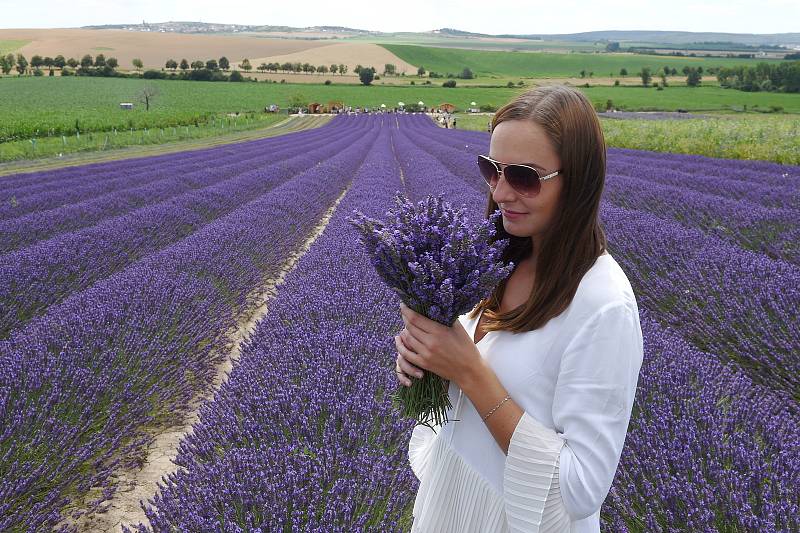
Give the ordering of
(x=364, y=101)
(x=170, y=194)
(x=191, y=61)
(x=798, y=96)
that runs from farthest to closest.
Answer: (x=191, y=61) → (x=364, y=101) → (x=798, y=96) → (x=170, y=194)

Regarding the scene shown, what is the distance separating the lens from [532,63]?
293ft

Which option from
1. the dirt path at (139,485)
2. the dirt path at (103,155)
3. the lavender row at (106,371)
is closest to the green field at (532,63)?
the dirt path at (103,155)

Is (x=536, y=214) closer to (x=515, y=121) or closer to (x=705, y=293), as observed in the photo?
(x=515, y=121)

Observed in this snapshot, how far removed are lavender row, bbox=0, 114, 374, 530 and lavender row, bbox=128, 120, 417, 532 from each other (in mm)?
500

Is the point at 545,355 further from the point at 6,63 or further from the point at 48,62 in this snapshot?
the point at 48,62

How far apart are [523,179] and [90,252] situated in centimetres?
494

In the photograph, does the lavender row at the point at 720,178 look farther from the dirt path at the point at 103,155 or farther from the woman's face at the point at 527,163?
the dirt path at the point at 103,155

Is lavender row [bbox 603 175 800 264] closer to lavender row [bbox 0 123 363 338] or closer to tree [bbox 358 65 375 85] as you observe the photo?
lavender row [bbox 0 123 363 338]

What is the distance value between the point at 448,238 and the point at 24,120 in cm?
2742

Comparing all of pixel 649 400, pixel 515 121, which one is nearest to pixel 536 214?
pixel 515 121

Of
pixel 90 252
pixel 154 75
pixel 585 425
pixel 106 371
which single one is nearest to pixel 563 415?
pixel 585 425

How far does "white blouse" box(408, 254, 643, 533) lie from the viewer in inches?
34.7

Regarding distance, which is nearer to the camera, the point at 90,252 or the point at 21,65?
the point at 90,252

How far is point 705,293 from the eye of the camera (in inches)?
154
